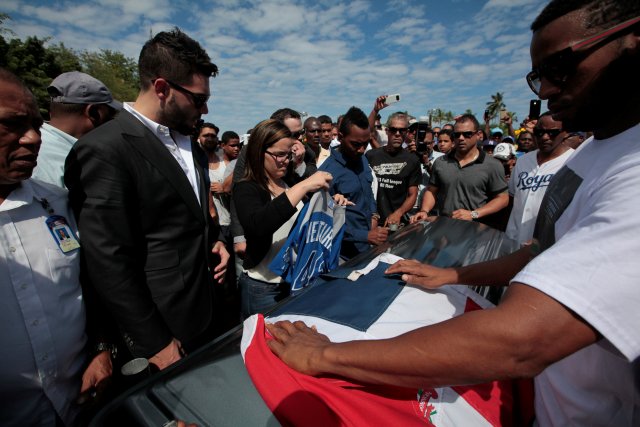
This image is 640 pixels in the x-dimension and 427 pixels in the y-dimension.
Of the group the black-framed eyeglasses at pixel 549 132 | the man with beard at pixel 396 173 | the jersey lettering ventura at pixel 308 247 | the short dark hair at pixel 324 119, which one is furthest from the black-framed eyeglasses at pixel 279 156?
the short dark hair at pixel 324 119

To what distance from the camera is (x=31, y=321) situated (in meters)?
1.34

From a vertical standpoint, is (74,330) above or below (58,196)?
below

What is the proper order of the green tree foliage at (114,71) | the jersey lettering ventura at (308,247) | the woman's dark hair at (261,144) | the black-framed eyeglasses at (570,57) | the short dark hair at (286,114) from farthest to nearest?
1. the green tree foliage at (114,71)
2. the short dark hair at (286,114)
3. the woman's dark hair at (261,144)
4. the jersey lettering ventura at (308,247)
5. the black-framed eyeglasses at (570,57)

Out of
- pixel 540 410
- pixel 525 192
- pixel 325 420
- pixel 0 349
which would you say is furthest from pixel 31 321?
pixel 525 192

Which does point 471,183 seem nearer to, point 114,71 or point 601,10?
point 601,10

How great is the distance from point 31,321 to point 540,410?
202cm

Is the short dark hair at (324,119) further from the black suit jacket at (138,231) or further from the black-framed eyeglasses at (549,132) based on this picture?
the black suit jacket at (138,231)

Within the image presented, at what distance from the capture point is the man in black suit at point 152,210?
1.54m

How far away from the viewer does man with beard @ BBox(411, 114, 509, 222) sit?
4125 mm

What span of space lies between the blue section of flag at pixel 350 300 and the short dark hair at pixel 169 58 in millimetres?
1512

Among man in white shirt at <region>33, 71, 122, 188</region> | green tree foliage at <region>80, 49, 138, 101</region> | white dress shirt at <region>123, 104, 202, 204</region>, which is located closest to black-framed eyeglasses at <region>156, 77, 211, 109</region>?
white dress shirt at <region>123, 104, 202, 204</region>

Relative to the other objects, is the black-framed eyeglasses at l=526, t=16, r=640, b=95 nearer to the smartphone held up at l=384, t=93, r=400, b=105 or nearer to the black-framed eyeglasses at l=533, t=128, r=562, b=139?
the black-framed eyeglasses at l=533, t=128, r=562, b=139

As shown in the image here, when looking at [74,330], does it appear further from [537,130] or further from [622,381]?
[537,130]

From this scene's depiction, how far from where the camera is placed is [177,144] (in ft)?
7.12
